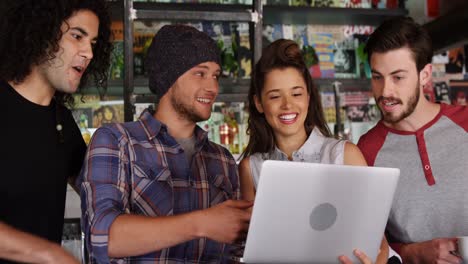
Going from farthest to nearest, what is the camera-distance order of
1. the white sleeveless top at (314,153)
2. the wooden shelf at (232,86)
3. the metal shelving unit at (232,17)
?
the wooden shelf at (232,86), the metal shelving unit at (232,17), the white sleeveless top at (314,153)

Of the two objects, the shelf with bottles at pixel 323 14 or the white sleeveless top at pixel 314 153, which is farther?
the shelf with bottles at pixel 323 14

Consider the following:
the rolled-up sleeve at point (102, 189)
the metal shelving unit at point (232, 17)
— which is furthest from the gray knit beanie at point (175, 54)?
the metal shelving unit at point (232, 17)

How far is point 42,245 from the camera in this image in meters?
1.24

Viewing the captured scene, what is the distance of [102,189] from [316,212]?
0.60 meters

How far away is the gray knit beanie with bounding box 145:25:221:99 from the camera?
6.07 feet

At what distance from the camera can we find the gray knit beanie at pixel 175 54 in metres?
1.85

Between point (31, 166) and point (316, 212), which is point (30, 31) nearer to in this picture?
point (31, 166)

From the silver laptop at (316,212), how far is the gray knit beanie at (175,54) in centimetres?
74

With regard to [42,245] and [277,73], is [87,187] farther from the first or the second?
[277,73]

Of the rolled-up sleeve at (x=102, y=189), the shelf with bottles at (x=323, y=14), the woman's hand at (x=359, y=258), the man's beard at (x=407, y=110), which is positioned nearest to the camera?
the woman's hand at (x=359, y=258)

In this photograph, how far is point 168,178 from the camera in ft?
5.64

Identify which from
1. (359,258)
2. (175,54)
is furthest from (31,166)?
(359,258)

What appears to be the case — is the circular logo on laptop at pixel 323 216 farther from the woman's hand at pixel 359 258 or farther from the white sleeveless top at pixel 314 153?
the white sleeveless top at pixel 314 153

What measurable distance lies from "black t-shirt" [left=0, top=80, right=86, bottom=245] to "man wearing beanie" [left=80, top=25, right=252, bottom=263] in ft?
0.40
